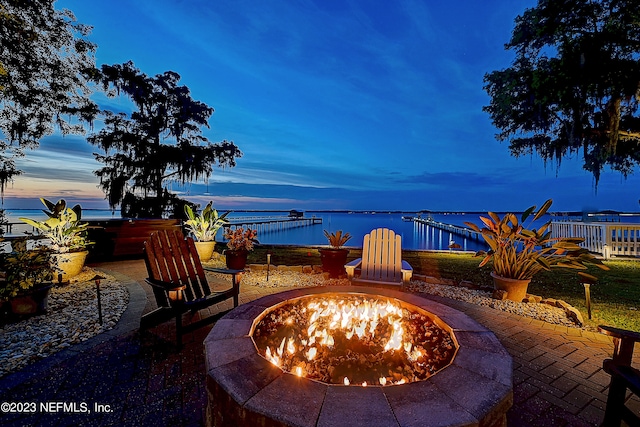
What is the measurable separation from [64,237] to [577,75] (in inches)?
530

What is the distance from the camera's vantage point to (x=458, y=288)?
4656 mm

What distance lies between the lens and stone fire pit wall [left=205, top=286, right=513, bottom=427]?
1071 mm

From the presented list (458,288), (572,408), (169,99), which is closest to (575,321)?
(458,288)

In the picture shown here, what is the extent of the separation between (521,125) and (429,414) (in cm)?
1329

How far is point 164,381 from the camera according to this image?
2.06 meters

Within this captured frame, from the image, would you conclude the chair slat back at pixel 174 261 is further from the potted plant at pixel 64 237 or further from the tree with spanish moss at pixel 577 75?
the tree with spanish moss at pixel 577 75

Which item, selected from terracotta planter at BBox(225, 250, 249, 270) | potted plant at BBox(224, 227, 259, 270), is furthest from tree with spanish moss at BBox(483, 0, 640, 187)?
terracotta planter at BBox(225, 250, 249, 270)

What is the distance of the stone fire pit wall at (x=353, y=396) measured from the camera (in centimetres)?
107

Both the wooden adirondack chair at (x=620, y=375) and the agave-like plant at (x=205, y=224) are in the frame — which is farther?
the agave-like plant at (x=205, y=224)

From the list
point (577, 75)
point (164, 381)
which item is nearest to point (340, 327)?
point (164, 381)

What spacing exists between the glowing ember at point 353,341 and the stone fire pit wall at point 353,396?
0.89 ft

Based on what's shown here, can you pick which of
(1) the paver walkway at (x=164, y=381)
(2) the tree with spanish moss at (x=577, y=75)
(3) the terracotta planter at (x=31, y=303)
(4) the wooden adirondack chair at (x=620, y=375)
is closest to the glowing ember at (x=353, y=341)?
(1) the paver walkway at (x=164, y=381)

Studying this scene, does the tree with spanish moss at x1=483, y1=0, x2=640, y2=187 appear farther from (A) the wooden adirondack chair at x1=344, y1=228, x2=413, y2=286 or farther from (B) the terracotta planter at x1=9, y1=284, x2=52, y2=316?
(B) the terracotta planter at x1=9, y1=284, x2=52, y2=316

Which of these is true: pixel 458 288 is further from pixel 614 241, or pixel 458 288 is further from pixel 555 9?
pixel 555 9
